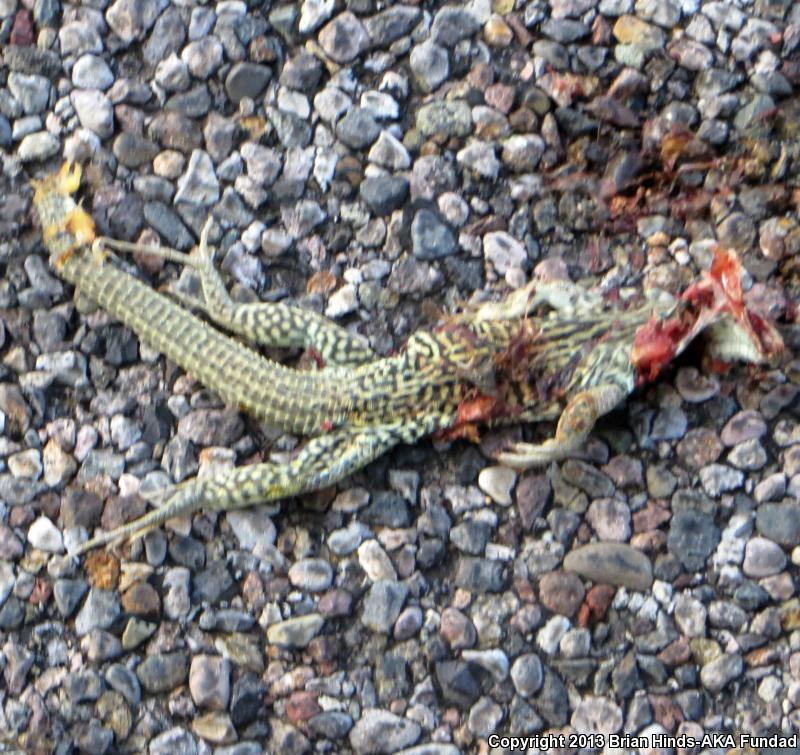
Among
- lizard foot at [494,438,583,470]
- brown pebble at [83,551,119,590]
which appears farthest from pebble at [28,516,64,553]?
lizard foot at [494,438,583,470]

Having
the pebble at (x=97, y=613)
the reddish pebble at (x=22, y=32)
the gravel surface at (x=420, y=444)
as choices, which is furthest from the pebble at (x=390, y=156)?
the pebble at (x=97, y=613)

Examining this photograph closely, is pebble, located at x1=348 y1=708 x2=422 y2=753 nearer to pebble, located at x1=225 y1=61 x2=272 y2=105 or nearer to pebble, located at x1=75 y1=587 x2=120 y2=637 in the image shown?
pebble, located at x1=75 y1=587 x2=120 y2=637

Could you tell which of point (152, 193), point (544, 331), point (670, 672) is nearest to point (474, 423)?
point (544, 331)

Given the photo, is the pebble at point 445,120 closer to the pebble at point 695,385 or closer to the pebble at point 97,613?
the pebble at point 695,385

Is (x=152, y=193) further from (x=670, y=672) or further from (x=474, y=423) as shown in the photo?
(x=670, y=672)

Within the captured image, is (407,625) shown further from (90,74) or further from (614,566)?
(90,74)
